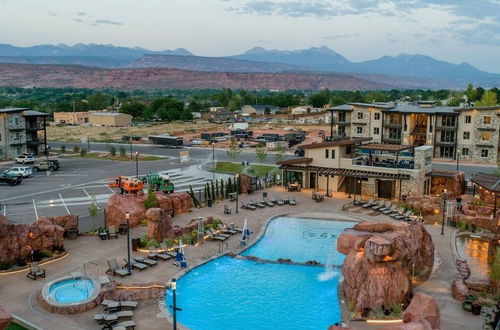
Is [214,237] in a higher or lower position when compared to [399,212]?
lower

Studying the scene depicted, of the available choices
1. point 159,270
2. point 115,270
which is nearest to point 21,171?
point 115,270

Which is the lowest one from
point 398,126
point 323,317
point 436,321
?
point 323,317

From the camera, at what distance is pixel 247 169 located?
61.9 m

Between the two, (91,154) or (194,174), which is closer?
(194,174)

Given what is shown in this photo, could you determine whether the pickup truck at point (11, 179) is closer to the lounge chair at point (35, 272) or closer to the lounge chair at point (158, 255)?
the lounge chair at point (35, 272)

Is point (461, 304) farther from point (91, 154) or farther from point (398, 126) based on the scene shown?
point (91, 154)

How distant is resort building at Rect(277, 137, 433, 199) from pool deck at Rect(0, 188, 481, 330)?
5934mm

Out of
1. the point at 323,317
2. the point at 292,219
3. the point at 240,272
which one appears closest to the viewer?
the point at 323,317

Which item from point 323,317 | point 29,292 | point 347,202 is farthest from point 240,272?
point 347,202

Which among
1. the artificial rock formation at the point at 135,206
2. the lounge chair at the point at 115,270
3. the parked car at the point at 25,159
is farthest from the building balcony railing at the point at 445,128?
the parked car at the point at 25,159

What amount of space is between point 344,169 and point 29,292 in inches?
1247

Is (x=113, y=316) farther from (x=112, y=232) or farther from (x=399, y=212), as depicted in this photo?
(x=399, y=212)

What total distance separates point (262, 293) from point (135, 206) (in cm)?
1536

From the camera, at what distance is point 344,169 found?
1861 inches
